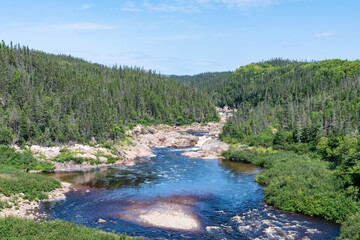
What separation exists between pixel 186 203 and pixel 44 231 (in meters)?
25.5

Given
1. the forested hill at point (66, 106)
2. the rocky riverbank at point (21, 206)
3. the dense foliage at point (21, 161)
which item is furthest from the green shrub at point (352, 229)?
the forested hill at point (66, 106)

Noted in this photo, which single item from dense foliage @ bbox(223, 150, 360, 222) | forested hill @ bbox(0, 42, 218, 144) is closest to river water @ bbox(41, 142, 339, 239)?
dense foliage @ bbox(223, 150, 360, 222)

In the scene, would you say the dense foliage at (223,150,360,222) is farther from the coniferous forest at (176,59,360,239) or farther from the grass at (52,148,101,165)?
the grass at (52,148,101,165)

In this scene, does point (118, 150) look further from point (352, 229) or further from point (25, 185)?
point (352, 229)

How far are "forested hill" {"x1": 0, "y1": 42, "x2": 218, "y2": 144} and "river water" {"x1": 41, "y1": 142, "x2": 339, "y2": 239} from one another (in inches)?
→ 1069

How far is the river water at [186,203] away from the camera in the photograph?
41344 mm

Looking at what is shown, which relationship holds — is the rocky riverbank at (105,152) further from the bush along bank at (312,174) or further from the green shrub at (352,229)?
the green shrub at (352,229)

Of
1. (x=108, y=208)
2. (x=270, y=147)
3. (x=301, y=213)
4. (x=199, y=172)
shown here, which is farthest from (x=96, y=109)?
(x=301, y=213)

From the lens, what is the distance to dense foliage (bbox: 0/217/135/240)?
32.5m

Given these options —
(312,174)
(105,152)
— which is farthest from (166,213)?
(105,152)

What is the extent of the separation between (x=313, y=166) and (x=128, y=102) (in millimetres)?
111442

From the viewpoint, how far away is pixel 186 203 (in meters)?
53.7

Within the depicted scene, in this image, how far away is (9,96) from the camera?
372 feet

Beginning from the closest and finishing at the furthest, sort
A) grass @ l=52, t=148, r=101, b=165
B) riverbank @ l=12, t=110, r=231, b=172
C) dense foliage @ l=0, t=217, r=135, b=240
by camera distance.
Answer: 1. dense foliage @ l=0, t=217, r=135, b=240
2. grass @ l=52, t=148, r=101, b=165
3. riverbank @ l=12, t=110, r=231, b=172
